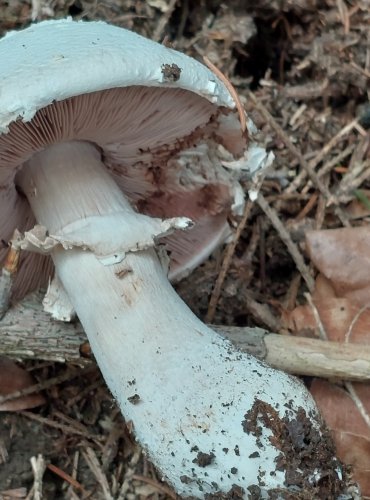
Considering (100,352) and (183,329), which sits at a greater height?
(183,329)

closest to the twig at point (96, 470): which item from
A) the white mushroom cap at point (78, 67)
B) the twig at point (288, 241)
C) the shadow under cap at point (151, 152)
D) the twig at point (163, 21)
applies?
the shadow under cap at point (151, 152)

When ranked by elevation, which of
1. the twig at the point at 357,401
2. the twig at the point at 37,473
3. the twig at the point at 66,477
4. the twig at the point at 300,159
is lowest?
the twig at the point at 66,477

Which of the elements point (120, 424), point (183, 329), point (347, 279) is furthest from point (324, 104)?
point (120, 424)

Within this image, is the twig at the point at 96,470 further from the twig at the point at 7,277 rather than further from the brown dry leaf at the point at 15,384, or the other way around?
the twig at the point at 7,277

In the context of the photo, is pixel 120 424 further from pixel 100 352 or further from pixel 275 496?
pixel 275 496

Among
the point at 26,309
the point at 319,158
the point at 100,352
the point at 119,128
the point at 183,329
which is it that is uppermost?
the point at 119,128

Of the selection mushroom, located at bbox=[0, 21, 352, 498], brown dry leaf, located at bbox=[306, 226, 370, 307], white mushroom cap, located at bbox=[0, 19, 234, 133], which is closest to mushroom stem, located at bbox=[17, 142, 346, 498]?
mushroom, located at bbox=[0, 21, 352, 498]

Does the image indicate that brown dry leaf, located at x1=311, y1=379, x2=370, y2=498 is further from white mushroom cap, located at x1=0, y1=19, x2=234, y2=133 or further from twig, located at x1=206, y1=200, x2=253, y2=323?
white mushroom cap, located at x1=0, y1=19, x2=234, y2=133

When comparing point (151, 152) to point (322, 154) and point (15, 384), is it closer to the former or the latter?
point (322, 154)
